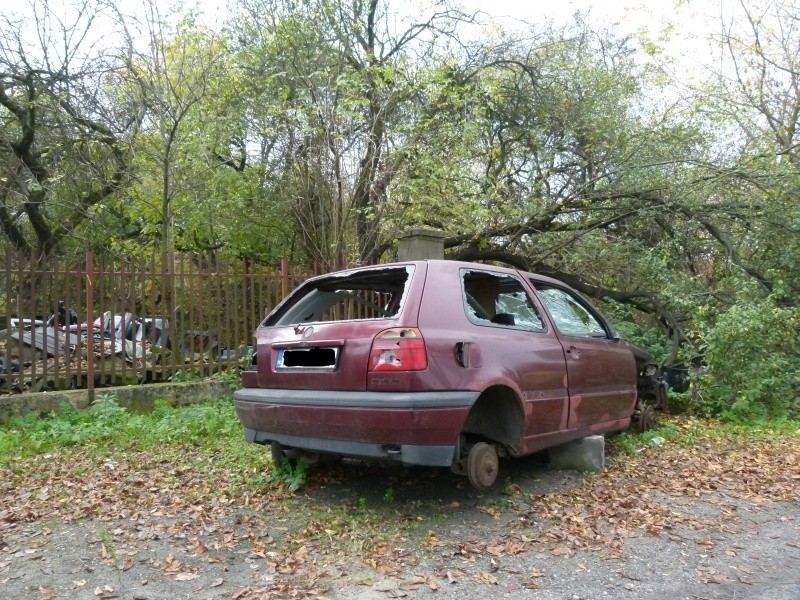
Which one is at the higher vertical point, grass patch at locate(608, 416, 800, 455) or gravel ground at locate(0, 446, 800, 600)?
grass patch at locate(608, 416, 800, 455)

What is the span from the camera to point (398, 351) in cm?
378

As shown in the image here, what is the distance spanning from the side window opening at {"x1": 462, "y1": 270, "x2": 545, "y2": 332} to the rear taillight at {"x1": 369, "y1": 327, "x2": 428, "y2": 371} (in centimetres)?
67

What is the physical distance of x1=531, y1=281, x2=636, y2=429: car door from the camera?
497 centimetres

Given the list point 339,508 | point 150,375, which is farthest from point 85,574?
point 150,375

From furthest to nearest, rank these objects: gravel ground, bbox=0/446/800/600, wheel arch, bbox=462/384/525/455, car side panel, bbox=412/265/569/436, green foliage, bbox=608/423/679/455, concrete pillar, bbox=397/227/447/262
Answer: concrete pillar, bbox=397/227/447/262 < green foliage, bbox=608/423/679/455 < wheel arch, bbox=462/384/525/455 < car side panel, bbox=412/265/569/436 < gravel ground, bbox=0/446/800/600

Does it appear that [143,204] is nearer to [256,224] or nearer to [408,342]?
[256,224]

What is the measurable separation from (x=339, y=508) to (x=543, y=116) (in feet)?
31.3

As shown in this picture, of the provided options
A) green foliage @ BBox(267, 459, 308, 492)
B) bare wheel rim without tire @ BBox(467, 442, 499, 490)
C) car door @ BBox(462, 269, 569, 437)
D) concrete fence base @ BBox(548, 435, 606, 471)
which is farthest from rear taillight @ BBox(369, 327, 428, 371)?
concrete fence base @ BBox(548, 435, 606, 471)

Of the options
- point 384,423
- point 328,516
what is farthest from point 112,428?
point 384,423

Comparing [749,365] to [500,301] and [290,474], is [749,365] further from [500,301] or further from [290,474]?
[290,474]

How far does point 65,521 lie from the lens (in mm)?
4188

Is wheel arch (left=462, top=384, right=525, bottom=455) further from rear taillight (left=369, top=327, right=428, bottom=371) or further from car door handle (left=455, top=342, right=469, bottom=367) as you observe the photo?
rear taillight (left=369, top=327, right=428, bottom=371)

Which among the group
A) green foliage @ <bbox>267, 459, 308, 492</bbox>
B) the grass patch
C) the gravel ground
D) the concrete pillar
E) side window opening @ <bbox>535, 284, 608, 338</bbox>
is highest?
the concrete pillar

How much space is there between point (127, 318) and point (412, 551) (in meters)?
5.82
